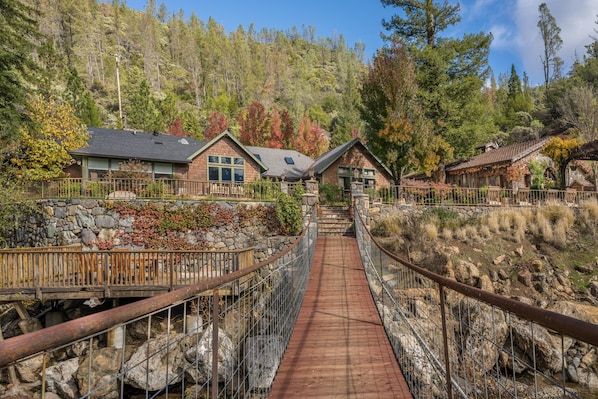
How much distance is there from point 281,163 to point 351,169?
6577mm

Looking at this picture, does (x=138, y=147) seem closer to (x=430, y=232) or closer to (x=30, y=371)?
(x=30, y=371)

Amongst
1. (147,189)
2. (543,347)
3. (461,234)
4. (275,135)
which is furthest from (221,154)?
(543,347)

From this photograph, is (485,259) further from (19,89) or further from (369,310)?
(19,89)

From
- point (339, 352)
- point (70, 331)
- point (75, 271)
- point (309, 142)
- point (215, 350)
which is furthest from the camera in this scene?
point (309, 142)

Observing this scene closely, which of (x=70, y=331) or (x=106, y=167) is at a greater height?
(x=106, y=167)

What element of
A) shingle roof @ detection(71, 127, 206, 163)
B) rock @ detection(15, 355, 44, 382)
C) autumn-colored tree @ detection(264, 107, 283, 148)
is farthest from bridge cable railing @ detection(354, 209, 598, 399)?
autumn-colored tree @ detection(264, 107, 283, 148)

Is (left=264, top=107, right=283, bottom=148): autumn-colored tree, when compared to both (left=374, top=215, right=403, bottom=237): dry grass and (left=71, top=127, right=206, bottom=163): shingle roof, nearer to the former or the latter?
(left=71, top=127, right=206, bottom=163): shingle roof

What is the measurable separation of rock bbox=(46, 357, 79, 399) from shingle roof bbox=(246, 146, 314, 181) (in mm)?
17811

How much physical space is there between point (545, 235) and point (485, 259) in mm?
3430

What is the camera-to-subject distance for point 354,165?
79.8 feet

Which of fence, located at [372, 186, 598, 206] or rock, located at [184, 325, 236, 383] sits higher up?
fence, located at [372, 186, 598, 206]

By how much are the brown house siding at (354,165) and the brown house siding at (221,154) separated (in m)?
5.59

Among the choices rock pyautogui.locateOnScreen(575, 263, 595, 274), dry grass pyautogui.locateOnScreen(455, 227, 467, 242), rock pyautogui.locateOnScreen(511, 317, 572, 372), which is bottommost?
rock pyautogui.locateOnScreen(511, 317, 572, 372)

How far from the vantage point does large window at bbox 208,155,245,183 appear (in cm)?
2223
